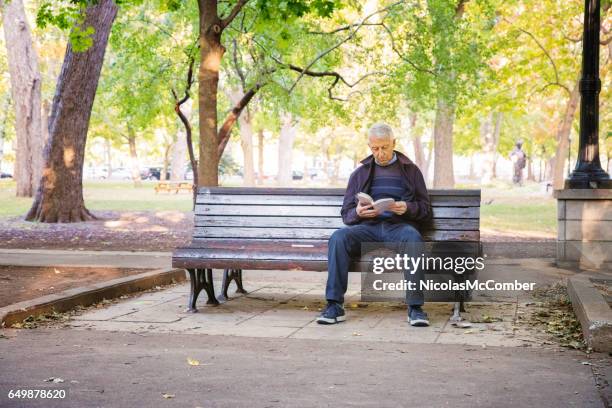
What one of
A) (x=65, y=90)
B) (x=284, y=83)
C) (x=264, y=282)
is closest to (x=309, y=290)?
(x=264, y=282)

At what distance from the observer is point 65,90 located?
18.4 metres

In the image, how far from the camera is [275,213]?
308 inches

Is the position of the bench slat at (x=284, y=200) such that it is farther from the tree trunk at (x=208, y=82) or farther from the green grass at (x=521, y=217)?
the green grass at (x=521, y=217)

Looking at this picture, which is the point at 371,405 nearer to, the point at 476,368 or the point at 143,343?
the point at 476,368

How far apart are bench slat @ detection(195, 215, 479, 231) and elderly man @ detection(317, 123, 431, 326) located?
21 centimetres

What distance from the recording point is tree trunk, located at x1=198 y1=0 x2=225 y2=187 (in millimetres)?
10633

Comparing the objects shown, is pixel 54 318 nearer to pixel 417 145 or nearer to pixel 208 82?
pixel 208 82

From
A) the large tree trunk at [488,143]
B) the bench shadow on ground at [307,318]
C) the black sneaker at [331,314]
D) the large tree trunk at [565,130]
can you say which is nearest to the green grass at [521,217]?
the large tree trunk at [565,130]

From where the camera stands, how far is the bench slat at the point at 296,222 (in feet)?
23.9

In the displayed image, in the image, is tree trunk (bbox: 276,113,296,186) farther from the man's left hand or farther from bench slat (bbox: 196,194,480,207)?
the man's left hand

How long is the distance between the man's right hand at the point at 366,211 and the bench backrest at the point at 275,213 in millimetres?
607

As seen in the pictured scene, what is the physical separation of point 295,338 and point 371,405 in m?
1.99

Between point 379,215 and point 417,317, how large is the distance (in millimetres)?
994

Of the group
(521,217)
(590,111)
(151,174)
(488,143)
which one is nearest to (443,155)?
(521,217)
